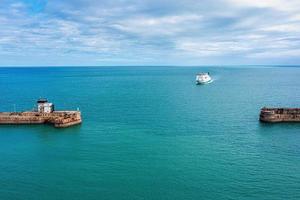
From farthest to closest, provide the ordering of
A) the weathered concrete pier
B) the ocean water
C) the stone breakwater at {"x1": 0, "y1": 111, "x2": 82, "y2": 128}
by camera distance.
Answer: the stone breakwater at {"x1": 0, "y1": 111, "x2": 82, "y2": 128}
the weathered concrete pier
the ocean water

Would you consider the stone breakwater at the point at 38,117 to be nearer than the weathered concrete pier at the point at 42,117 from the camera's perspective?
No

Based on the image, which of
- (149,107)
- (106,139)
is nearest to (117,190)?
(106,139)

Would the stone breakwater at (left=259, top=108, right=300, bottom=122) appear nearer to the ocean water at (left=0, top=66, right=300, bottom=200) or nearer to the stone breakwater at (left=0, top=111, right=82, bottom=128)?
the ocean water at (left=0, top=66, right=300, bottom=200)

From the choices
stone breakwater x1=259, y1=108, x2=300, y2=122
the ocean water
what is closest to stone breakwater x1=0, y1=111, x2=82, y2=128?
the ocean water

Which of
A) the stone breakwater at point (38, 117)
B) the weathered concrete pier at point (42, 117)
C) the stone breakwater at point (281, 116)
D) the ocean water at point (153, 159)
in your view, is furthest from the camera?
the stone breakwater at point (281, 116)

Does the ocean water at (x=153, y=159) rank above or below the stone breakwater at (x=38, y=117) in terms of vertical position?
below

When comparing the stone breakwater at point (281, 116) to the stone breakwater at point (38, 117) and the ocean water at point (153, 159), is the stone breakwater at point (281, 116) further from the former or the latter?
the stone breakwater at point (38, 117)

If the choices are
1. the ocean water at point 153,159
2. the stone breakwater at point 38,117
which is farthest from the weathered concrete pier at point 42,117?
the ocean water at point 153,159

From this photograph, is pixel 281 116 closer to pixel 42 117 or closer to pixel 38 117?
pixel 42 117

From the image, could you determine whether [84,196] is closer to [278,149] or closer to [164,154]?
[164,154]

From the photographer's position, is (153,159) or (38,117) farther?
(38,117)

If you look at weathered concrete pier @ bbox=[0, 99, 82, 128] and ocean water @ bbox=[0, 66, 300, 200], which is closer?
ocean water @ bbox=[0, 66, 300, 200]

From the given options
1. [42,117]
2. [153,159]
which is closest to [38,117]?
[42,117]
